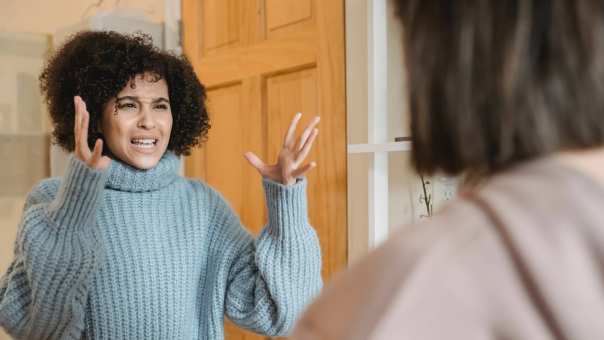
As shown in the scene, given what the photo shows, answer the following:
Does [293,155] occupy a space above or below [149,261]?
above

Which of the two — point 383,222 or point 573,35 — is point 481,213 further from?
point 383,222

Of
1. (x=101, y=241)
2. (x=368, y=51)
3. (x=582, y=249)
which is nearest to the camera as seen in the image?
(x=582, y=249)

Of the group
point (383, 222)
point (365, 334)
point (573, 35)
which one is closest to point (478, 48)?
point (573, 35)

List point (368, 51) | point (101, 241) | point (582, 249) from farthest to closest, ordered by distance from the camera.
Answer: point (368, 51) < point (101, 241) < point (582, 249)

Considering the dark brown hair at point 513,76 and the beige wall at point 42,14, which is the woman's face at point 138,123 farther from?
the beige wall at point 42,14

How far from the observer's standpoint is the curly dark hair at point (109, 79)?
4.17 feet

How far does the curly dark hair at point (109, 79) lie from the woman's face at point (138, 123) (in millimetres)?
23

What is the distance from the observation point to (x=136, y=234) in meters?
1.22

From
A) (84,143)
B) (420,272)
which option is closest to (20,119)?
(84,143)

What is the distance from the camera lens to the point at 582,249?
33 cm

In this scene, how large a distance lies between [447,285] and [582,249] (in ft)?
0.25

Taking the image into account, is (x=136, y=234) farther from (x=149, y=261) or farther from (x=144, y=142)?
(x=144, y=142)

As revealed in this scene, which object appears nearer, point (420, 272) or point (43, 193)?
point (420, 272)

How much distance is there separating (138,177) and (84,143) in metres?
0.16
